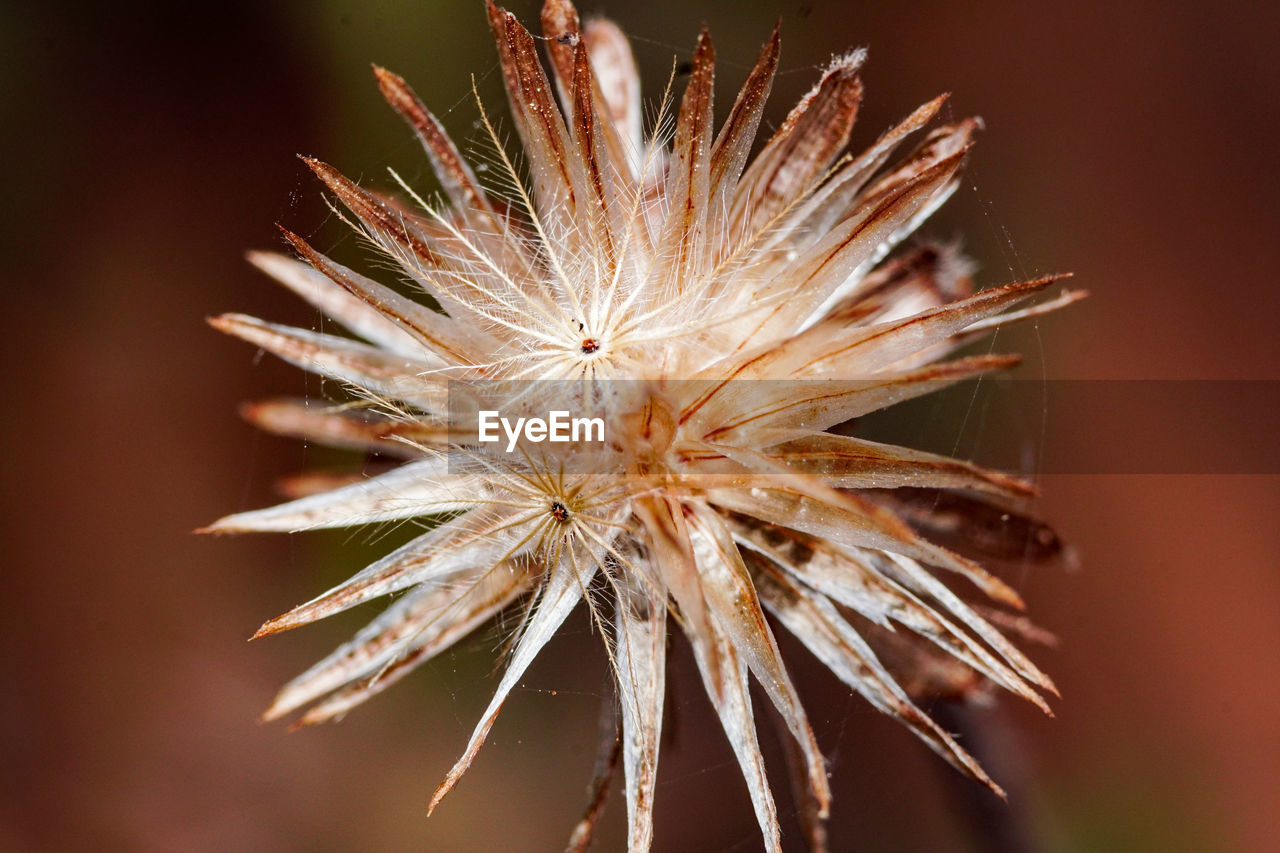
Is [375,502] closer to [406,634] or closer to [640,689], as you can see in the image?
[406,634]

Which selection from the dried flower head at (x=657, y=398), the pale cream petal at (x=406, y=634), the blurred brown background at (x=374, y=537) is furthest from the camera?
the blurred brown background at (x=374, y=537)

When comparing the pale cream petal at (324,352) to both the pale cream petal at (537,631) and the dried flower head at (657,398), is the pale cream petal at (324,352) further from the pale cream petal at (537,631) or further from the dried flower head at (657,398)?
the pale cream petal at (537,631)

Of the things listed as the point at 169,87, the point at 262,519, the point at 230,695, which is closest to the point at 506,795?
the point at 230,695

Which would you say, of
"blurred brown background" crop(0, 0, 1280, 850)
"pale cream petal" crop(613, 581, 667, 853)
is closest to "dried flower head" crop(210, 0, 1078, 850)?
"pale cream petal" crop(613, 581, 667, 853)

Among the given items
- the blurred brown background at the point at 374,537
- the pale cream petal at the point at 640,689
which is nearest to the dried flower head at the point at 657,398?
the pale cream petal at the point at 640,689

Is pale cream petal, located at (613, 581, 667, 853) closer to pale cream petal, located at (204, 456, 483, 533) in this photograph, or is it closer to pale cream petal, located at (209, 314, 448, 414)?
pale cream petal, located at (204, 456, 483, 533)

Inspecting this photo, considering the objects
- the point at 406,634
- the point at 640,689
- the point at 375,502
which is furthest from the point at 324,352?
the point at 640,689
